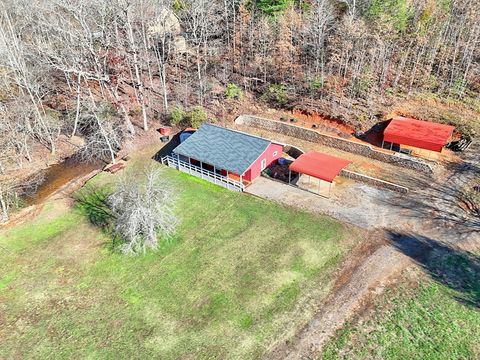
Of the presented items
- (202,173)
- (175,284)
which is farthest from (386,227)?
(202,173)

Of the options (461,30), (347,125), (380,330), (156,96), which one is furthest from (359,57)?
(380,330)

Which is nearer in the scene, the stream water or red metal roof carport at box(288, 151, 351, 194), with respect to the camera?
red metal roof carport at box(288, 151, 351, 194)

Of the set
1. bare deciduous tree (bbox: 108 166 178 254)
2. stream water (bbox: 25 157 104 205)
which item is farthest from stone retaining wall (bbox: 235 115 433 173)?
bare deciduous tree (bbox: 108 166 178 254)

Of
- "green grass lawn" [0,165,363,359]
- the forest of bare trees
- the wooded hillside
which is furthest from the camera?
the forest of bare trees

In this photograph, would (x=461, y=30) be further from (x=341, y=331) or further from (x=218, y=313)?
(x=218, y=313)

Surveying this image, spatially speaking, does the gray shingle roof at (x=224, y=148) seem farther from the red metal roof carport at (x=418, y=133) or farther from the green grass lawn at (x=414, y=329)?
the green grass lawn at (x=414, y=329)

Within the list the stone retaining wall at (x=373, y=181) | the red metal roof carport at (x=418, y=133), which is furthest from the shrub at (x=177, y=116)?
the red metal roof carport at (x=418, y=133)

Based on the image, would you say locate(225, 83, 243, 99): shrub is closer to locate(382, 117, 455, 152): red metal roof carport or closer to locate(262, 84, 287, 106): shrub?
locate(262, 84, 287, 106): shrub
